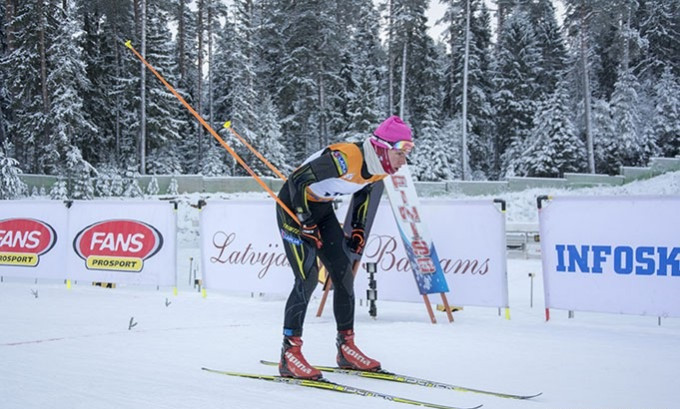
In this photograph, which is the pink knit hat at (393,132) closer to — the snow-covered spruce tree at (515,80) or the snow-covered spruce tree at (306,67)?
the snow-covered spruce tree at (306,67)

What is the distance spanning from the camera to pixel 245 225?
28.0ft

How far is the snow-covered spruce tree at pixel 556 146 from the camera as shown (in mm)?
33781

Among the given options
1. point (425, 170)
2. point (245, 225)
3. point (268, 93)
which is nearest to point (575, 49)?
point (425, 170)

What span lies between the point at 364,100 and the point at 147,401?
35.2 meters

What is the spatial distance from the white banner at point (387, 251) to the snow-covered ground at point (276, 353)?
0.32 metres

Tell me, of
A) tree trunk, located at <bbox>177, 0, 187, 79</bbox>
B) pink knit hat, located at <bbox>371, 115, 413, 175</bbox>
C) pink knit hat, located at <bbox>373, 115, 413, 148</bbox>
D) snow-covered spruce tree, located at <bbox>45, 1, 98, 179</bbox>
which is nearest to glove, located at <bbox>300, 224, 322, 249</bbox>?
pink knit hat, located at <bbox>371, 115, 413, 175</bbox>

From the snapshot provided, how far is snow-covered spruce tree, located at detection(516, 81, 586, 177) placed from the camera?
111 ft

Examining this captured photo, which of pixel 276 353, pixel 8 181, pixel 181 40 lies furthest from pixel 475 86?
pixel 276 353

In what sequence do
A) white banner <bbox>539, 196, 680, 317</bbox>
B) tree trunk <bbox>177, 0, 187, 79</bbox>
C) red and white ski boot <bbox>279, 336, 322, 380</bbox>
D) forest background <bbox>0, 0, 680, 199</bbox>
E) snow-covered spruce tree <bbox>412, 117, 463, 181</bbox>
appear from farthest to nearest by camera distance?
tree trunk <bbox>177, 0, 187, 79</bbox>, snow-covered spruce tree <bbox>412, 117, 463, 181</bbox>, forest background <bbox>0, 0, 680, 199</bbox>, white banner <bbox>539, 196, 680, 317</bbox>, red and white ski boot <bbox>279, 336, 322, 380</bbox>

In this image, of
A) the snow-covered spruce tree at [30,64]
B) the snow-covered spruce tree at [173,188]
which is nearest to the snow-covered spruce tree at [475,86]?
the snow-covered spruce tree at [173,188]

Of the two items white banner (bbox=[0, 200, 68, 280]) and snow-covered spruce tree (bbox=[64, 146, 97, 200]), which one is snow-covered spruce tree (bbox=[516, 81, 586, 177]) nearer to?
snow-covered spruce tree (bbox=[64, 146, 97, 200])

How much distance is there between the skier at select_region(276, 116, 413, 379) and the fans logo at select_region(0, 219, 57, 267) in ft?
22.7

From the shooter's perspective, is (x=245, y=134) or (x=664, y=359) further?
(x=245, y=134)

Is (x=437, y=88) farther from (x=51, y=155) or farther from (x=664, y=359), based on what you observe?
(x=664, y=359)
